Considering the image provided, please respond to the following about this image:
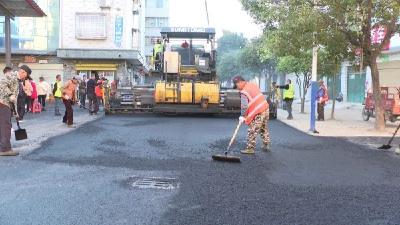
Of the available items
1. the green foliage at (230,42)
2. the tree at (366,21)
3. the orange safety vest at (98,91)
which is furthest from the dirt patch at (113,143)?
the green foliage at (230,42)

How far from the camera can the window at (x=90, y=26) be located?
120ft

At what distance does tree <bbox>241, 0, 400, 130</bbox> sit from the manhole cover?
8.64 metres

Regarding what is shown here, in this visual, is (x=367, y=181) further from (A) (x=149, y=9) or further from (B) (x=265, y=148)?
(A) (x=149, y=9)

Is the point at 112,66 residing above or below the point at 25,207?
above

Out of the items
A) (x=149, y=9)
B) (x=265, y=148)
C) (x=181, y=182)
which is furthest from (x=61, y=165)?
(x=149, y=9)

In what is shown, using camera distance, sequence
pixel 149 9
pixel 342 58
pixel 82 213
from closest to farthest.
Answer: pixel 82 213 < pixel 342 58 < pixel 149 9

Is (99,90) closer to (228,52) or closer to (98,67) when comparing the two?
(98,67)

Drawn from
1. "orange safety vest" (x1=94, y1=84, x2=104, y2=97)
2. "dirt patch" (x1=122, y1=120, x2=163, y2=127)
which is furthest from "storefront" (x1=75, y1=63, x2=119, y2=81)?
"dirt patch" (x1=122, y1=120, x2=163, y2=127)

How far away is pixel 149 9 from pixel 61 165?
64.1 meters

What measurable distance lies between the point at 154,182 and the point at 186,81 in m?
13.2

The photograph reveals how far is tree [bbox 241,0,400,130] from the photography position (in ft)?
47.2

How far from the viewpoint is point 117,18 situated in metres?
36.9

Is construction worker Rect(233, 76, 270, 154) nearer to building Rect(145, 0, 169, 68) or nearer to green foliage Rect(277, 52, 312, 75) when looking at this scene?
green foliage Rect(277, 52, 312, 75)

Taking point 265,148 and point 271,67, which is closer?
point 265,148
